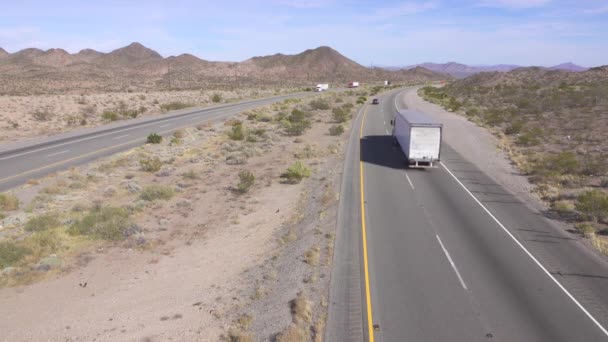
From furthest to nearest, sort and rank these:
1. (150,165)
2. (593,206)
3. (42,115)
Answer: (42,115), (150,165), (593,206)

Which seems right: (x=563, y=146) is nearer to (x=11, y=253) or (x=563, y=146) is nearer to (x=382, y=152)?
(x=382, y=152)

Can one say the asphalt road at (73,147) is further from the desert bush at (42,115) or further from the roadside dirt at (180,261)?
the desert bush at (42,115)

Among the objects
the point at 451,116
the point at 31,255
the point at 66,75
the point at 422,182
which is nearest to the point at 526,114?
the point at 451,116

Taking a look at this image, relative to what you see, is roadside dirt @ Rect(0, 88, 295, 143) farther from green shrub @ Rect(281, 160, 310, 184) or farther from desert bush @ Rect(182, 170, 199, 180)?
green shrub @ Rect(281, 160, 310, 184)

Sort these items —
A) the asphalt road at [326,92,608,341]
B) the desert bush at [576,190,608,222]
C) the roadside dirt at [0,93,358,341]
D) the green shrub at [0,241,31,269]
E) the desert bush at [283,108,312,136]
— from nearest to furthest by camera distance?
the asphalt road at [326,92,608,341]
the roadside dirt at [0,93,358,341]
the green shrub at [0,241,31,269]
the desert bush at [576,190,608,222]
the desert bush at [283,108,312,136]

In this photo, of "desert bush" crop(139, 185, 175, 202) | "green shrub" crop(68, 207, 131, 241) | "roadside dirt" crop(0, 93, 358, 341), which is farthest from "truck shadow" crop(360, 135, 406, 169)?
"green shrub" crop(68, 207, 131, 241)

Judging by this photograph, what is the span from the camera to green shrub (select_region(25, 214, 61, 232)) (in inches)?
689

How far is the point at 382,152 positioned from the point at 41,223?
22644mm

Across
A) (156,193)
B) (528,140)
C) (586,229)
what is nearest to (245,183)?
(156,193)

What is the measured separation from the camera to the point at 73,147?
35.0 m

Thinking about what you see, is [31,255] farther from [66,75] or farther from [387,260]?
[66,75]

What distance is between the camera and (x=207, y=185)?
25.0 m

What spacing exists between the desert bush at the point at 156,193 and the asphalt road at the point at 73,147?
856 cm

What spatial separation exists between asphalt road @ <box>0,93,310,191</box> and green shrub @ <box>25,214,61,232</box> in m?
7.72
